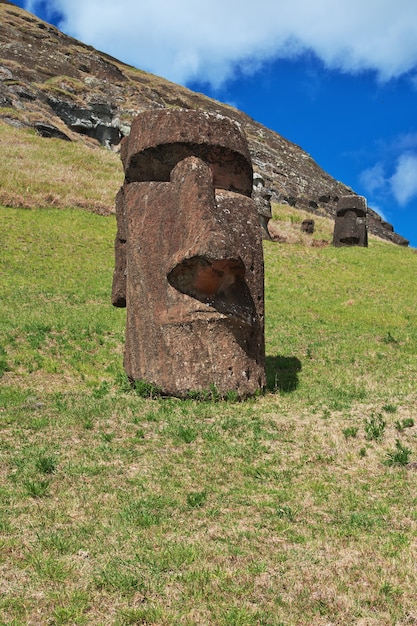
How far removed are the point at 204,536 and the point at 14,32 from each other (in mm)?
74021

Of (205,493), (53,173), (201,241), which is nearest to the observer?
(205,493)

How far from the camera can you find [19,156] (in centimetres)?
3052

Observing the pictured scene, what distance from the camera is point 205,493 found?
4.80 m

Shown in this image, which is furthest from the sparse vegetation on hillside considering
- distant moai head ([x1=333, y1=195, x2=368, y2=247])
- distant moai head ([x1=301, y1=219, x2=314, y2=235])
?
distant moai head ([x1=333, y1=195, x2=368, y2=247])

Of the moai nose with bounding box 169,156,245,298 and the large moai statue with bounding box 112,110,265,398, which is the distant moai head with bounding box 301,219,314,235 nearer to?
the large moai statue with bounding box 112,110,265,398

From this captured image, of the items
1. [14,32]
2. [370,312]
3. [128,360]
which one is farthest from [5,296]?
[14,32]

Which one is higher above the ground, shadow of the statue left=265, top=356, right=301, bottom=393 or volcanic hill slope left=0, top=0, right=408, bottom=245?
volcanic hill slope left=0, top=0, right=408, bottom=245

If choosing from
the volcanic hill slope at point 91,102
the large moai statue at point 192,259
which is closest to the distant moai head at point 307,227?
the volcanic hill slope at point 91,102

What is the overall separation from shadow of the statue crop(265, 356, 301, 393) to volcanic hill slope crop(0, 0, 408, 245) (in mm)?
29879

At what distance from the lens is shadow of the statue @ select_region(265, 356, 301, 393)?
8818 mm

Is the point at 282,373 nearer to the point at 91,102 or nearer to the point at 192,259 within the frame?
the point at 192,259

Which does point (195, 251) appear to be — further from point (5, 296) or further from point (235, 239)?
point (5, 296)

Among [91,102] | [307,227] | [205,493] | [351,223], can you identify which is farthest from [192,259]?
[91,102]

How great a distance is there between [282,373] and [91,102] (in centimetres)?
4606
